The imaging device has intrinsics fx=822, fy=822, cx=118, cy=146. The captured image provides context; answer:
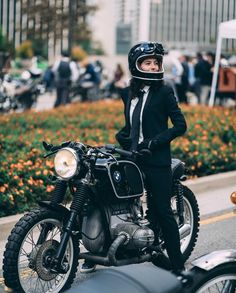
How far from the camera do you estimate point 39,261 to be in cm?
582

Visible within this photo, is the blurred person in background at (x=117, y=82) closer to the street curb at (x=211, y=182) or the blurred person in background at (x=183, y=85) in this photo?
the blurred person in background at (x=183, y=85)

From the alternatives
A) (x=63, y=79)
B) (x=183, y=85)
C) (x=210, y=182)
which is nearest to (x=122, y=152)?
(x=210, y=182)

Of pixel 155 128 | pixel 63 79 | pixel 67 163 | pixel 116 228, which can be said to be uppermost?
pixel 155 128

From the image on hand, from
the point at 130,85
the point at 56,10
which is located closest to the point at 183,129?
the point at 130,85

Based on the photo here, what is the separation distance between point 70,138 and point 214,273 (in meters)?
8.04

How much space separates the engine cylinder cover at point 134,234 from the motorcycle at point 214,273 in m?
1.74

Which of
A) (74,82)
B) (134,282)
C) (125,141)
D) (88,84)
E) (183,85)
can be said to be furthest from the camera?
(88,84)

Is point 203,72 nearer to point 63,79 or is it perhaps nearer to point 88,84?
point 88,84

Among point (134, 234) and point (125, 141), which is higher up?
point (125, 141)

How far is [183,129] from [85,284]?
2.91 meters

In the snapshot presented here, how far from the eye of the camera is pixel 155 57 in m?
6.14

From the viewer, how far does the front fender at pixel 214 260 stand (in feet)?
13.7

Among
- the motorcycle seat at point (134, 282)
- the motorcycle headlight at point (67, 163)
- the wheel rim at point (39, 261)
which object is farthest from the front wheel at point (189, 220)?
the motorcycle seat at point (134, 282)

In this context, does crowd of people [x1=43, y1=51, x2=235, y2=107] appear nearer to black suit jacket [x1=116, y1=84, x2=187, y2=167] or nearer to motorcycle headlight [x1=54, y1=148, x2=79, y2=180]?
black suit jacket [x1=116, y1=84, x2=187, y2=167]
